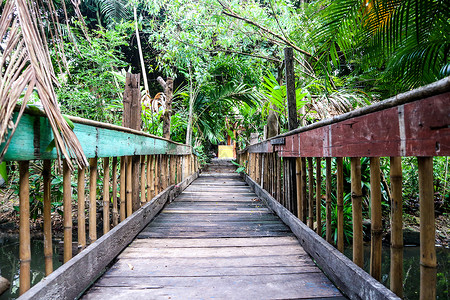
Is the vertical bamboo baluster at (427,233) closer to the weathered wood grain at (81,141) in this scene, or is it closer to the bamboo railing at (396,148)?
the bamboo railing at (396,148)

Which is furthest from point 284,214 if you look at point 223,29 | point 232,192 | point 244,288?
point 223,29

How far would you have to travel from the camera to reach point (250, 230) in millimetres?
2111

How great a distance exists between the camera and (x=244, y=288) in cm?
119

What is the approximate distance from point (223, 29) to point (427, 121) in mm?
3944

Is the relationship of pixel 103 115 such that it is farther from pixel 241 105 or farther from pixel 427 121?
pixel 427 121

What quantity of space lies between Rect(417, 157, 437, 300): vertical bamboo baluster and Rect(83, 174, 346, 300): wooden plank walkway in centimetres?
45

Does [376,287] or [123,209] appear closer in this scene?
[376,287]

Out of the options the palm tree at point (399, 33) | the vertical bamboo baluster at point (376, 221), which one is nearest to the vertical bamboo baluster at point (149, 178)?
the palm tree at point (399, 33)

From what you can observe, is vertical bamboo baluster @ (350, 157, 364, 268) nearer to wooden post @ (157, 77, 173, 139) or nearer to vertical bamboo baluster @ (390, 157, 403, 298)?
vertical bamboo baluster @ (390, 157, 403, 298)

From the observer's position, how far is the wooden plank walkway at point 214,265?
1.16m

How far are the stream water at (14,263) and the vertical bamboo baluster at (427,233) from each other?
3.15 m

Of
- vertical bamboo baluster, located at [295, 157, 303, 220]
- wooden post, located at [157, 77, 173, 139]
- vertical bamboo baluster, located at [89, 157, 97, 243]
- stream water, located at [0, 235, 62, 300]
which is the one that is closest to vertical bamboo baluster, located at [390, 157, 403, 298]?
vertical bamboo baluster, located at [295, 157, 303, 220]

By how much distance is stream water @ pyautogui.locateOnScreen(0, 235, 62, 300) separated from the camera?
8.40ft

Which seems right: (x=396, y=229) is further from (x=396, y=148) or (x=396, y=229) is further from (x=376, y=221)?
(x=396, y=148)
